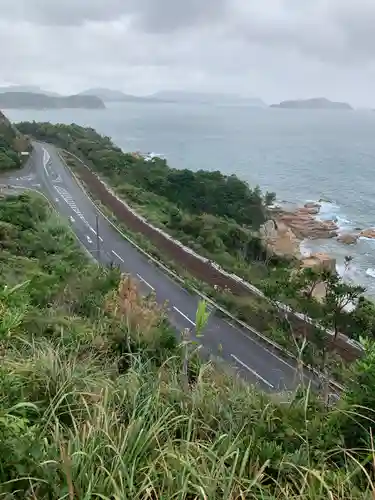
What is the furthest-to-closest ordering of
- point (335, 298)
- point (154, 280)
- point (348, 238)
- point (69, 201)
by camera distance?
point (348, 238) → point (69, 201) → point (154, 280) → point (335, 298)

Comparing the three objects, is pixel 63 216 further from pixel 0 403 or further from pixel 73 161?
pixel 0 403

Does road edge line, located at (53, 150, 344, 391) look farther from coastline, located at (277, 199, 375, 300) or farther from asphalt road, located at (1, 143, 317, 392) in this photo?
coastline, located at (277, 199, 375, 300)

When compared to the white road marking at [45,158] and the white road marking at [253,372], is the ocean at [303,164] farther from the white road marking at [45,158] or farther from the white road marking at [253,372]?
the white road marking at [45,158]

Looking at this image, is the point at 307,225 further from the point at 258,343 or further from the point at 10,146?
the point at 258,343

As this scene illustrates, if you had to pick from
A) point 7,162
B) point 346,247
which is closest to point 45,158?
point 7,162

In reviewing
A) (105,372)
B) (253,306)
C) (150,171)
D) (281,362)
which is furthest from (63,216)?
(105,372)

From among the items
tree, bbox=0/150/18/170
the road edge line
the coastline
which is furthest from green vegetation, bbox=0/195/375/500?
tree, bbox=0/150/18/170
